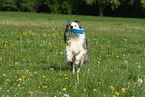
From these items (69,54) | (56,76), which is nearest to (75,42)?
(69,54)

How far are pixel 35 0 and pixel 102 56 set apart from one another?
180 ft

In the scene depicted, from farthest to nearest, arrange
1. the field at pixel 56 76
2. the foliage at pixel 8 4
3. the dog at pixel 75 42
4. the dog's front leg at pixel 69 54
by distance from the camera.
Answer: the foliage at pixel 8 4
the dog's front leg at pixel 69 54
the dog at pixel 75 42
the field at pixel 56 76

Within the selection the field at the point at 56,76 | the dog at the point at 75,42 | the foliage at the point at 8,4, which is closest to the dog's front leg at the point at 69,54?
the dog at the point at 75,42

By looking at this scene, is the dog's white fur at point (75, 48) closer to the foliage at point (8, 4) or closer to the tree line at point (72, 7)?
the tree line at point (72, 7)

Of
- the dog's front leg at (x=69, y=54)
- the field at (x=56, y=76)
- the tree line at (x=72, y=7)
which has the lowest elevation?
the field at (x=56, y=76)

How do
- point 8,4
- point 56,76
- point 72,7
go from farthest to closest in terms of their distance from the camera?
1. point 72,7
2. point 8,4
3. point 56,76

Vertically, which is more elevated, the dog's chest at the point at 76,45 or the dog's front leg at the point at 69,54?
the dog's chest at the point at 76,45

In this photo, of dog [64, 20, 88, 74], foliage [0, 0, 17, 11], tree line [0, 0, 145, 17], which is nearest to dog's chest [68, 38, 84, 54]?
dog [64, 20, 88, 74]

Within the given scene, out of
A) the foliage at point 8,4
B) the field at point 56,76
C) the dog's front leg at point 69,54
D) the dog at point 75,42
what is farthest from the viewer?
the foliage at point 8,4

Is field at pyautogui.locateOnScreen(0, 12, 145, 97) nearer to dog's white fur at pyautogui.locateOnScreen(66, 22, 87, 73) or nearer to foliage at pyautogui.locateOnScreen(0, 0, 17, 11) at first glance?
dog's white fur at pyautogui.locateOnScreen(66, 22, 87, 73)

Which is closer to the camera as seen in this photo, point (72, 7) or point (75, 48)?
point (75, 48)

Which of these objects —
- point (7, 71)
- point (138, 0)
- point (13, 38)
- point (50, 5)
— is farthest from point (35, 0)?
point (7, 71)

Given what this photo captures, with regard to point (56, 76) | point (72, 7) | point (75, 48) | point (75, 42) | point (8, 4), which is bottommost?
point (56, 76)

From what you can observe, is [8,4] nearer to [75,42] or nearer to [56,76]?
[56,76]
